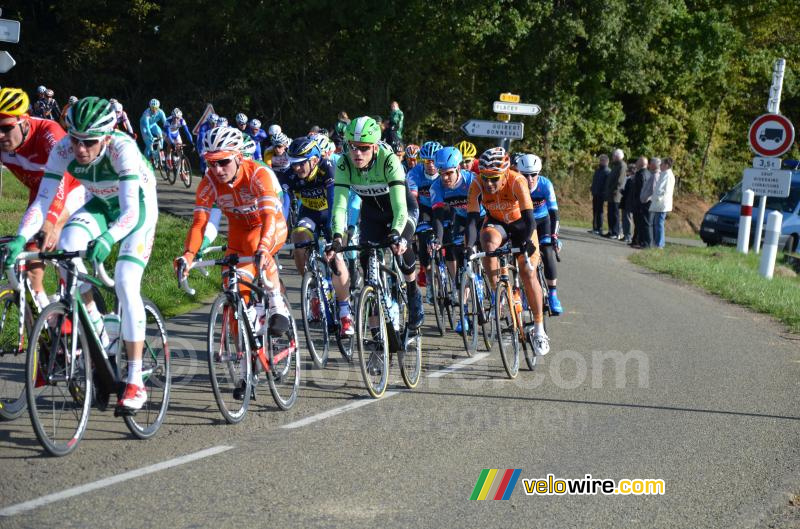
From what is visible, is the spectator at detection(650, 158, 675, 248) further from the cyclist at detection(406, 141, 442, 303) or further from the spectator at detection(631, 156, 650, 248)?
the cyclist at detection(406, 141, 442, 303)

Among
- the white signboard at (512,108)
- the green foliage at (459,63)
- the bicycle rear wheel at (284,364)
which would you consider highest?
the green foliage at (459,63)

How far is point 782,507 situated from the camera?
6.02 meters

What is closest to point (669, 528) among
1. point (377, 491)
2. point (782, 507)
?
point (782, 507)

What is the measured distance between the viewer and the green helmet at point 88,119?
6.55 meters

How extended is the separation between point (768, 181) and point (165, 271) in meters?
11.0

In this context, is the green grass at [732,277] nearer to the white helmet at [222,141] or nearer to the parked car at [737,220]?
the parked car at [737,220]

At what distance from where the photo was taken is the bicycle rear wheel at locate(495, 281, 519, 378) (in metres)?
9.45

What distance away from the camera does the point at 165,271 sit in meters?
15.0

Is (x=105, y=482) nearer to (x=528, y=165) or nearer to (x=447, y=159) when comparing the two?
(x=447, y=159)

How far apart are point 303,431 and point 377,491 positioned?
1400mm

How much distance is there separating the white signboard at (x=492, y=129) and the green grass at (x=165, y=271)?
563cm

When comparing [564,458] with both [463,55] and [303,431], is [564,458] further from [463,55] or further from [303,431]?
[463,55]

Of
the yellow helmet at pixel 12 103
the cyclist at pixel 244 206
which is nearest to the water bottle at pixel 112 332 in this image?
the cyclist at pixel 244 206

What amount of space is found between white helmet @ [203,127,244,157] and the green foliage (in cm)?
2659
